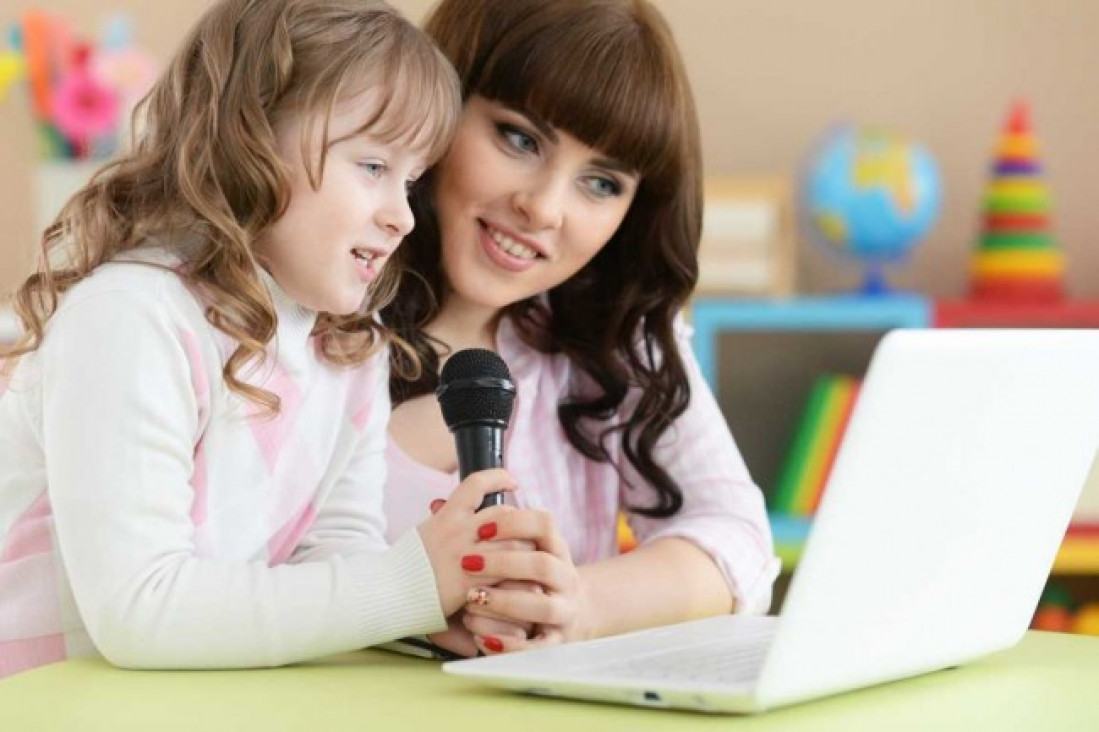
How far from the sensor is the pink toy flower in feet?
10.3

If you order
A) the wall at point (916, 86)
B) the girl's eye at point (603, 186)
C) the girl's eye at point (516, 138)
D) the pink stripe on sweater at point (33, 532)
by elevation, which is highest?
the wall at point (916, 86)

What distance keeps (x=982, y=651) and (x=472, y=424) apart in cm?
36

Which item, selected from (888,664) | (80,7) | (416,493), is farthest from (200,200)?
(80,7)

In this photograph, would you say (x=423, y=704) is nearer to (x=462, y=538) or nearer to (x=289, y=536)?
(x=462, y=538)

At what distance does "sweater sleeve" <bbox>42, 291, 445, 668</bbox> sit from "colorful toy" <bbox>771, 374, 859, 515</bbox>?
1975 mm

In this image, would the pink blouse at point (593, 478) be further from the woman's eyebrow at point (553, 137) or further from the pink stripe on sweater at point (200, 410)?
the pink stripe on sweater at point (200, 410)

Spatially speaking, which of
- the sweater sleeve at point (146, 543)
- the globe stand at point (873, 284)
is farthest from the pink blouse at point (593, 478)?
the globe stand at point (873, 284)

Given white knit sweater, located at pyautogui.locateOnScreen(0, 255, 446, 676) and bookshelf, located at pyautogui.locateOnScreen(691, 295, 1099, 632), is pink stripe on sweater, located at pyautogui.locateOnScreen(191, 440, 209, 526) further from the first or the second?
A: bookshelf, located at pyautogui.locateOnScreen(691, 295, 1099, 632)

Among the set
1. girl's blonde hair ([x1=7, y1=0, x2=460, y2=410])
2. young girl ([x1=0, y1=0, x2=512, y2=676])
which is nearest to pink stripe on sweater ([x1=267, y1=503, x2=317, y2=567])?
young girl ([x1=0, y1=0, x2=512, y2=676])

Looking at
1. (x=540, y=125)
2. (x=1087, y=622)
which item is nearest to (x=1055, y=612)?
(x=1087, y=622)

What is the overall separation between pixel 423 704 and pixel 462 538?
19cm

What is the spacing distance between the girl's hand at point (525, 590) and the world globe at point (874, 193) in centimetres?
189

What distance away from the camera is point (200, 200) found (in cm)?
117

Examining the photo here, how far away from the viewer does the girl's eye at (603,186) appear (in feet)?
5.05
